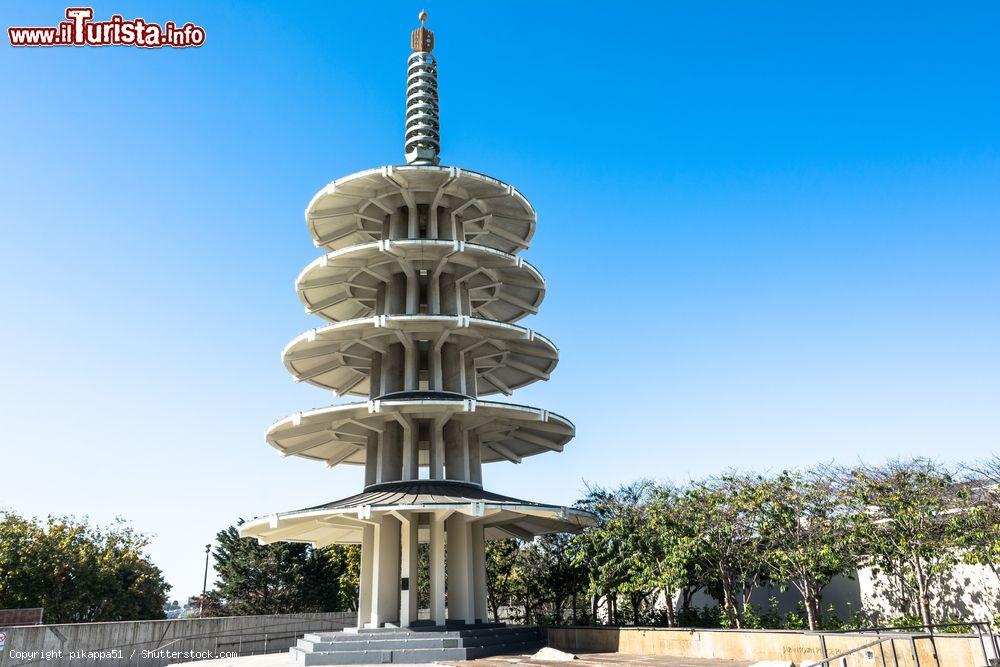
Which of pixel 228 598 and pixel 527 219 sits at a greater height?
pixel 527 219

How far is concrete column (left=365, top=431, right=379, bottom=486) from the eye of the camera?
97.2ft

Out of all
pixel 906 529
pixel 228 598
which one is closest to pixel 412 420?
pixel 906 529

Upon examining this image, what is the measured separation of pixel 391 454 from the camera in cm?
2948

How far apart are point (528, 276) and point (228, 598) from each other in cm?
3885

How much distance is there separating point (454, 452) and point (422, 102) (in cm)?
1848

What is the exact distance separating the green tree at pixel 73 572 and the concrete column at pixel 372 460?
29.1 metres

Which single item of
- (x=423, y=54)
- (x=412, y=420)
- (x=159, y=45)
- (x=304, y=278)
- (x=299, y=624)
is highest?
(x=423, y=54)

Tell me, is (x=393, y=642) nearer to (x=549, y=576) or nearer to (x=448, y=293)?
(x=549, y=576)

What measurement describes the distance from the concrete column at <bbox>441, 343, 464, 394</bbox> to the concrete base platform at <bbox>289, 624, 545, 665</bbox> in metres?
9.95

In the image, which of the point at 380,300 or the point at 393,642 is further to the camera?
the point at 380,300

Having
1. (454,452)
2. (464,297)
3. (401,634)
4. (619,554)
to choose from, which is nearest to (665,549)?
(619,554)

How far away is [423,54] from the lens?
1470 inches

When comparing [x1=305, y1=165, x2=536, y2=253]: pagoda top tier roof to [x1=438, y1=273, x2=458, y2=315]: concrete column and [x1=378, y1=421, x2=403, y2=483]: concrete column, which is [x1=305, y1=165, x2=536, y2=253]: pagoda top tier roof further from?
[x1=378, y1=421, x2=403, y2=483]: concrete column

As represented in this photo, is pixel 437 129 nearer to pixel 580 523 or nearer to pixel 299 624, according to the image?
pixel 580 523
